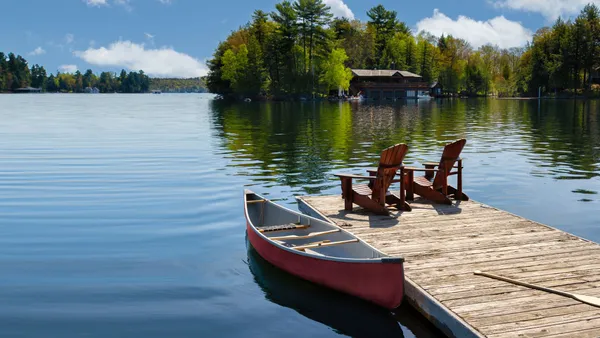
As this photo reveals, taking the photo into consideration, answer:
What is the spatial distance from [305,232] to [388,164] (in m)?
2.42

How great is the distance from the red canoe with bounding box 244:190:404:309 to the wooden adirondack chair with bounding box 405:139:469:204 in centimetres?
364

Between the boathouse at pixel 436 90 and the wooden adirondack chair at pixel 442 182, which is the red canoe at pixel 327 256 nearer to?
the wooden adirondack chair at pixel 442 182

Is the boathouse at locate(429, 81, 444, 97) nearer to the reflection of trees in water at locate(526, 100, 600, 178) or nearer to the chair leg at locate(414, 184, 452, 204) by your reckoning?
the reflection of trees in water at locate(526, 100, 600, 178)

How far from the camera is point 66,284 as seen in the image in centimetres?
1064

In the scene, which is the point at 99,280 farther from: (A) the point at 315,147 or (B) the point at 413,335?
(A) the point at 315,147

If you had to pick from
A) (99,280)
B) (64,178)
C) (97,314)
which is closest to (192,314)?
(97,314)

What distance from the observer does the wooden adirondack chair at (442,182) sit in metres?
14.1

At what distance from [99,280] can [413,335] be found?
597 cm

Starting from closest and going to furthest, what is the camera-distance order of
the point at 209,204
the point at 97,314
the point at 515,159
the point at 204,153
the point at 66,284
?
the point at 97,314
the point at 66,284
the point at 209,204
the point at 515,159
the point at 204,153

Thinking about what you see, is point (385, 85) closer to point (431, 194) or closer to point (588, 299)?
point (431, 194)

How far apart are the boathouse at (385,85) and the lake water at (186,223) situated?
98436 mm

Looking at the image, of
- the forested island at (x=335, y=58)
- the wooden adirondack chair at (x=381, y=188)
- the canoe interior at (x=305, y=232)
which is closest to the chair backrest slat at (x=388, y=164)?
the wooden adirondack chair at (x=381, y=188)

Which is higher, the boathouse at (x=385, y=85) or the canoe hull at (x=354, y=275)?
the boathouse at (x=385, y=85)

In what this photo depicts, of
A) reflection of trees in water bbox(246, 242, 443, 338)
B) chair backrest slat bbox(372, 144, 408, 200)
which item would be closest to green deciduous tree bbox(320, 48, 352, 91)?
chair backrest slat bbox(372, 144, 408, 200)
